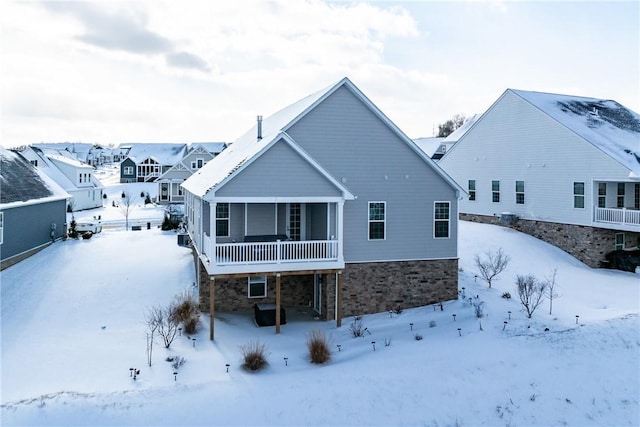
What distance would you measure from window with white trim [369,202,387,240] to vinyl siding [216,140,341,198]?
2367 mm

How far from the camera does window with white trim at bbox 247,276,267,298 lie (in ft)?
62.8

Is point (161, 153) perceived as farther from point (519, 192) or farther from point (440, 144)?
point (519, 192)

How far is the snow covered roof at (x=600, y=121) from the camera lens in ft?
86.3

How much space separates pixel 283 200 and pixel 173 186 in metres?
41.1

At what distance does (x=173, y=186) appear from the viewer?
54844mm

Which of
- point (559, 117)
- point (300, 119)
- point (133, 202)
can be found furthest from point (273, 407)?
point (133, 202)

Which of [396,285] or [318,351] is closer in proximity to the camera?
[318,351]

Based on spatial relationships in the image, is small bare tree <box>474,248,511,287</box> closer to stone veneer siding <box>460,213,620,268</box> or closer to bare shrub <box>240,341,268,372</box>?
stone veneer siding <box>460,213,620,268</box>

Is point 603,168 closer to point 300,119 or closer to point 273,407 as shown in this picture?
point 300,119

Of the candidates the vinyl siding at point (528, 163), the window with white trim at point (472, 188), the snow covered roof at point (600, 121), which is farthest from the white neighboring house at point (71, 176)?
the snow covered roof at point (600, 121)

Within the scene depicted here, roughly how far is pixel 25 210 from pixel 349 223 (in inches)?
669

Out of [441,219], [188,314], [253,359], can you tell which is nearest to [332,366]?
[253,359]

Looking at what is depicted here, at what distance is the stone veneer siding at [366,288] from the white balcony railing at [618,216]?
11150mm

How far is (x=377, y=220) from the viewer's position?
1902 cm
